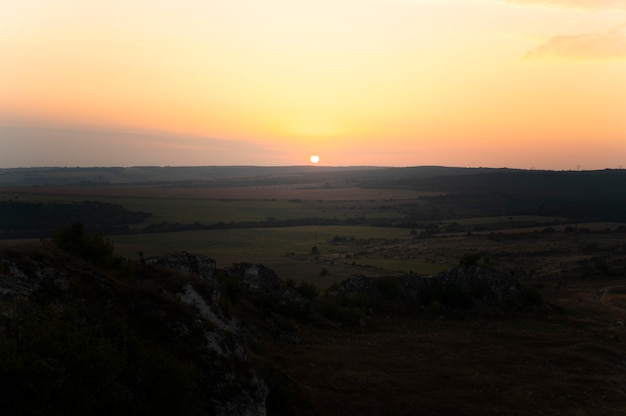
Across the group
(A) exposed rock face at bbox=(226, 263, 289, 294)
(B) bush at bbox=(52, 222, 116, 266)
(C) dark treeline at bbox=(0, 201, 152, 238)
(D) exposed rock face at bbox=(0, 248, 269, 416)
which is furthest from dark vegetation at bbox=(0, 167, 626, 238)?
(D) exposed rock face at bbox=(0, 248, 269, 416)

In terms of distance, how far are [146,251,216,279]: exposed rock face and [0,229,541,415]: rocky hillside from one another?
2.04 m

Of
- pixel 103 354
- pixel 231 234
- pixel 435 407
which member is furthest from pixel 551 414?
pixel 231 234

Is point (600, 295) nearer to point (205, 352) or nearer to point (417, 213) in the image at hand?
point (205, 352)

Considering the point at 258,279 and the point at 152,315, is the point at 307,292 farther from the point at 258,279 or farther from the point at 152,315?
the point at 152,315

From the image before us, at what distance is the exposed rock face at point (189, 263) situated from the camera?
29469 millimetres

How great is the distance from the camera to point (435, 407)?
19.4m

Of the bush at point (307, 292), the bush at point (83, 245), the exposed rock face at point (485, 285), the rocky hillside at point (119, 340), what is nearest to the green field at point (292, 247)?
the bush at point (307, 292)

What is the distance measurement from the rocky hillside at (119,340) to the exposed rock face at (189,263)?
2042mm

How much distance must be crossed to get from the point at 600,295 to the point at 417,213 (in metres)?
102

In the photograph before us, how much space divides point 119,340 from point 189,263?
17222 mm

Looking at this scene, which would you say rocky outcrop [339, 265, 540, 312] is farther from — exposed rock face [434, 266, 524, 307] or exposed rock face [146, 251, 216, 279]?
exposed rock face [146, 251, 216, 279]

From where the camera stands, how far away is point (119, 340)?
1345cm

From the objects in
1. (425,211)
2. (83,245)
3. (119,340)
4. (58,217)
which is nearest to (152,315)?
(119,340)

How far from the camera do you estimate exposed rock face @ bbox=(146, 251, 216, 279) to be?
2947cm
